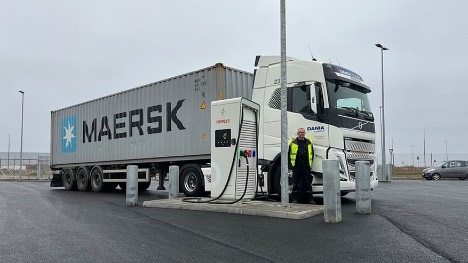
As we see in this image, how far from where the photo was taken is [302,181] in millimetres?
9586

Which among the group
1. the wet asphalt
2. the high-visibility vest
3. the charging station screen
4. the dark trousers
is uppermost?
the charging station screen

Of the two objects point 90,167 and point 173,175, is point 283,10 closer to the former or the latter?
point 173,175

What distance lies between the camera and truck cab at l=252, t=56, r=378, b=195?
959 centimetres

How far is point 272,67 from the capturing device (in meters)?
10.6

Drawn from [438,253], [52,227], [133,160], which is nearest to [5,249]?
[52,227]

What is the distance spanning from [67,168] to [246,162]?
37.7 ft

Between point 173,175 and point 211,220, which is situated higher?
point 173,175

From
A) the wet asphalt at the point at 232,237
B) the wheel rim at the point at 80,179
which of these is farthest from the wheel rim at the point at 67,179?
the wet asphalt at the point at 232,237

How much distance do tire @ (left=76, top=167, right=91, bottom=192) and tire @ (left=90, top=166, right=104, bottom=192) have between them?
37 centimetres

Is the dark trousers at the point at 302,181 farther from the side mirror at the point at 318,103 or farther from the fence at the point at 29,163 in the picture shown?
the fence at the point at 29,163

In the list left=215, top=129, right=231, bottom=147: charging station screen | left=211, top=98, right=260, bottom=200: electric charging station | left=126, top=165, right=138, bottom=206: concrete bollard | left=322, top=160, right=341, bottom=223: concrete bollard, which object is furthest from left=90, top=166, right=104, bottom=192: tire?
left=322, top=160, right=341, bottom=223: concrete bollard

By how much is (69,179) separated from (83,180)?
1254mm

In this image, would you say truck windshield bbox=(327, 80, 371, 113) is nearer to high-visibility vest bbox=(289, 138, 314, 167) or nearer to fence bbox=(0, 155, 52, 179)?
high-visibility vest bbox=(289, 138, 314, 167)

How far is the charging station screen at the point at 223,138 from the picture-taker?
384 inches
